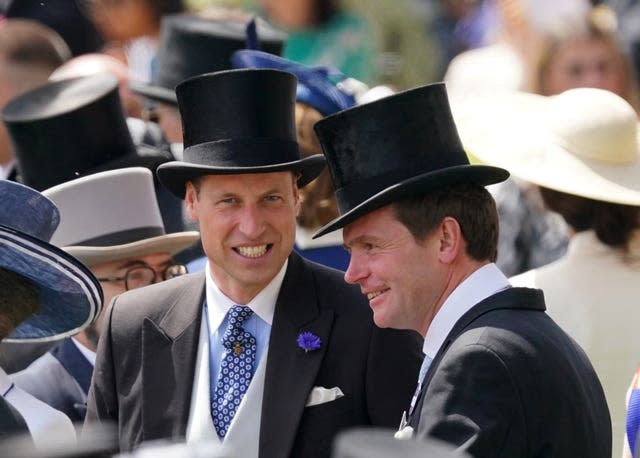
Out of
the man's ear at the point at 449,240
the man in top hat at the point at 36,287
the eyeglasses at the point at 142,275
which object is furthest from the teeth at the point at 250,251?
the eyeglasses at the point at 142,275

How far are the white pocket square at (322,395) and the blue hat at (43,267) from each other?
728 mm

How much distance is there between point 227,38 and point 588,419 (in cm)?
418

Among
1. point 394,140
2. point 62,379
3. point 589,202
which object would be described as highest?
point 394,140

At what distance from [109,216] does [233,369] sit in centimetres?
142

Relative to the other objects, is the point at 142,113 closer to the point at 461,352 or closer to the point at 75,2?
the point at 75,2

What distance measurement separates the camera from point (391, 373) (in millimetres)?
4531

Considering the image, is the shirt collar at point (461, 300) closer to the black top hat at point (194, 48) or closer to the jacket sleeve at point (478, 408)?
the jacket sleeve at point (478, 408)

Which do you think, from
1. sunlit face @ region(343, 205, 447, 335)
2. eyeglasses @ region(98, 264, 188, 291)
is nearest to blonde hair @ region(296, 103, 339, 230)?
eyeglasses @ region(98, 264, 188, 291)

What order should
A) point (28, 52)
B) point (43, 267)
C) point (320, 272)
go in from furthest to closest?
point (28, 52), point (320, 272), point (43, 267)

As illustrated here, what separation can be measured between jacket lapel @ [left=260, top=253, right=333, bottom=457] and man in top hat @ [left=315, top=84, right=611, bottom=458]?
0.39 m

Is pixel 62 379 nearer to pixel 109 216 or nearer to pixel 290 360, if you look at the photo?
pixel 109 216

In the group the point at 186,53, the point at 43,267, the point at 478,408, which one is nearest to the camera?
the point at 478,408

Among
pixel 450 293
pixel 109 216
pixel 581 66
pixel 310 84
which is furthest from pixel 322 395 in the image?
pixel 581 66

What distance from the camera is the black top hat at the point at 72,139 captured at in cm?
634
